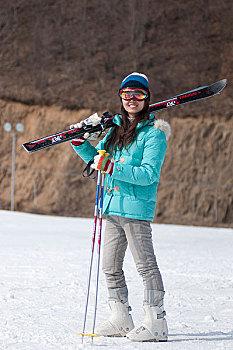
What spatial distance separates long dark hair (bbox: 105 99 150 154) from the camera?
12.7ft

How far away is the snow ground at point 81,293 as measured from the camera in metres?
3.84

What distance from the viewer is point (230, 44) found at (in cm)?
2322

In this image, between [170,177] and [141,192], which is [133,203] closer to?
[141,192]

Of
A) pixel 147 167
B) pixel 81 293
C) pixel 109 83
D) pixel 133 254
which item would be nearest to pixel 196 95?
pixel 147 167

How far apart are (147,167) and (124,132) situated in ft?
1.14

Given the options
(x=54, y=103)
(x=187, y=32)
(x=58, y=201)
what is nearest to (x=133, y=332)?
(x=58, y=201)

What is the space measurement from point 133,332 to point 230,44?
2104 cm

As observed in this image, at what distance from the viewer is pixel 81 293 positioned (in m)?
5.56

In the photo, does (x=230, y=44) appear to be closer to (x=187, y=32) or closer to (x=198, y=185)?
(x=187, y=32)

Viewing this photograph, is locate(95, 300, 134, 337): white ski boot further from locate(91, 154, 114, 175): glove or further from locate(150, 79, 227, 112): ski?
locate(150, 79, 227, 112): ski

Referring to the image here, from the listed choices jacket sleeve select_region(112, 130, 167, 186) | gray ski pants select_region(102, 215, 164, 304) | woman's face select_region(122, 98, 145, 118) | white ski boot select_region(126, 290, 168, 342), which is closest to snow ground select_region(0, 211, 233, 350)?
white ski boot select_region(126, 290, 168, 342)

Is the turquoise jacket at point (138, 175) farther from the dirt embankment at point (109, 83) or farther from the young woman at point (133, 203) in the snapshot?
the dirt embankment at point (109, 83)

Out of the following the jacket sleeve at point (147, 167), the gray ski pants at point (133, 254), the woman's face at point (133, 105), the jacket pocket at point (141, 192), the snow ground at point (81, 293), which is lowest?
the snow ground at point (81, 293)

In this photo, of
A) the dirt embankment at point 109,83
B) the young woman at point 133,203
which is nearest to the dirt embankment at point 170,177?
the dirt embankment at point 109,83
